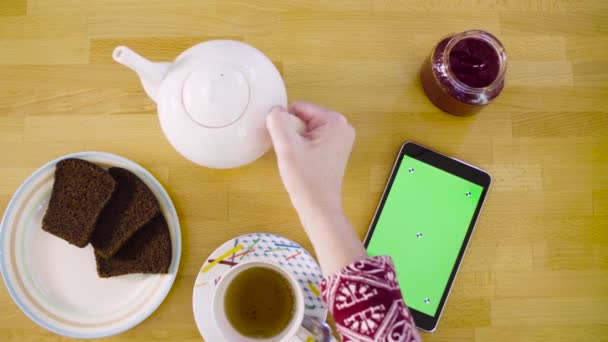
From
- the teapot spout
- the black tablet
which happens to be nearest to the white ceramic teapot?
the teapot spout

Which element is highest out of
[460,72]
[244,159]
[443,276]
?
[460,72]

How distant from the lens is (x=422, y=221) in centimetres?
69

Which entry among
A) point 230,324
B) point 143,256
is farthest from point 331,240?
point 143,256

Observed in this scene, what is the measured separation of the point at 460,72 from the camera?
25.3 inches

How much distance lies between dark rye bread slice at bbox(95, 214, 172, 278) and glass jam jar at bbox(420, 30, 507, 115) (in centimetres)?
47

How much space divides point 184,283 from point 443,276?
1.32ft

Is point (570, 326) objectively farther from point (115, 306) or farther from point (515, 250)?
point (115, 306)

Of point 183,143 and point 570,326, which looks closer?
point 183,143

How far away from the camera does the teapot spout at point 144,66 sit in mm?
480

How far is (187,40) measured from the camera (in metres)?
0.71

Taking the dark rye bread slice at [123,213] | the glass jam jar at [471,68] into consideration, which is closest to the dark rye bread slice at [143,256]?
the dark rye bread slice at [123,213]

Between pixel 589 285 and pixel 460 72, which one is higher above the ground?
pixel 460 72

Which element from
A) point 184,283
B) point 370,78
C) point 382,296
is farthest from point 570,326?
point 184,283

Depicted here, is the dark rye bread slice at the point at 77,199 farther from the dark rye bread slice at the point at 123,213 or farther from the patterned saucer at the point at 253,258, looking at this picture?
the patterned saucer at the point at 253,258
